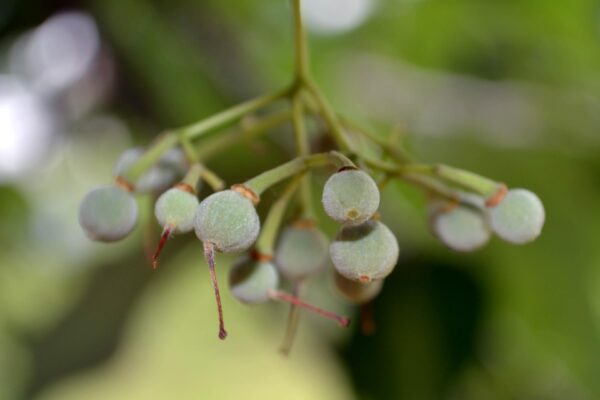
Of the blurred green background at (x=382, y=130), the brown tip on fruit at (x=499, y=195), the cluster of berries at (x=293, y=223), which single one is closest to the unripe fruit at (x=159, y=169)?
the cluster of berries at (x=293, y=223)

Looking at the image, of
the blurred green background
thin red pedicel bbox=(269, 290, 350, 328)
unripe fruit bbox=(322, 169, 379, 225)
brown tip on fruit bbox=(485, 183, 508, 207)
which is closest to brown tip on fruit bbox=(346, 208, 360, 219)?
unripe fruit bbox=(322, 169, 379, 225)

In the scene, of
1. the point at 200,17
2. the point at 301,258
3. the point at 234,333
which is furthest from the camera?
the point at 234,333

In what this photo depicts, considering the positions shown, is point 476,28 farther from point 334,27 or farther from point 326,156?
point 326,156

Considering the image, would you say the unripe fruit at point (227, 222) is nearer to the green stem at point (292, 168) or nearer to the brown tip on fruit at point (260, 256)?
the green stem at point (292, 168)

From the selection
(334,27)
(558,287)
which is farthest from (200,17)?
(558,287)

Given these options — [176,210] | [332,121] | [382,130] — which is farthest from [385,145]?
[382,130]
